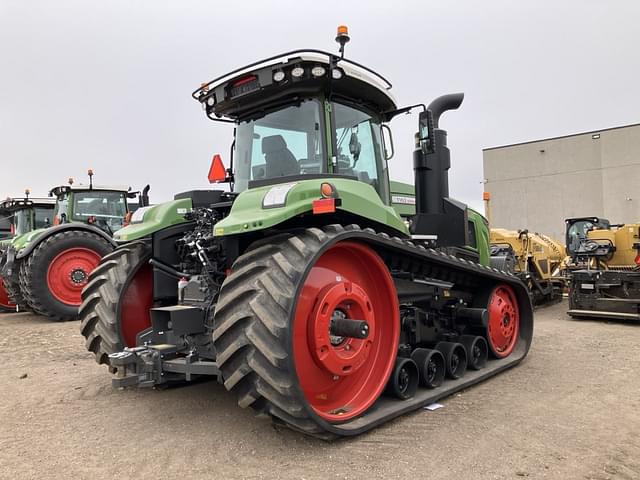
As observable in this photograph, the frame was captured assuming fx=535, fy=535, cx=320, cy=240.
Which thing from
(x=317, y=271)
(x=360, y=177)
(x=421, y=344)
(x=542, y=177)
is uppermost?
(x=542, y=177)

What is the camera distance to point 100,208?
467 inches

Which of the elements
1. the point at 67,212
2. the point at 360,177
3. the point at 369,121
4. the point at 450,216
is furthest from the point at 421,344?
the point at 67,212

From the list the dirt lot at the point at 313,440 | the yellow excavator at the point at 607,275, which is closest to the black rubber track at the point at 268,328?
the dirt lot at the point at 313,440

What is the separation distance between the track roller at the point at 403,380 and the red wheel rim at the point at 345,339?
122mm

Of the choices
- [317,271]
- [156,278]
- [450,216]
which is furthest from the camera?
[450,216]

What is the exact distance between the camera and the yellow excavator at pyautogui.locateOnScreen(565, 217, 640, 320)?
9336 millimetres

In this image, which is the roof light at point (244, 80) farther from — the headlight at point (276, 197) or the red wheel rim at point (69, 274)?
the red wheel rim at point (69, 274)

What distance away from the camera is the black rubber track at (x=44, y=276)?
382 inches

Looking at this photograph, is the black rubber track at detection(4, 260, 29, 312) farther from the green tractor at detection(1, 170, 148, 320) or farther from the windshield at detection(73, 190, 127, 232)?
the windshield at detection(73, 190, 127, 232)

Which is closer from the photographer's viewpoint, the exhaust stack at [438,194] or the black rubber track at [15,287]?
the exhaust stack at [438,194]

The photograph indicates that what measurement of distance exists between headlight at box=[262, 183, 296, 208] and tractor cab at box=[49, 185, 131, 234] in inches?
355

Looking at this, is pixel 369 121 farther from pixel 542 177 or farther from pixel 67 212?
pixel 542 177

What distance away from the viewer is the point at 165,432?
3799 millimetres

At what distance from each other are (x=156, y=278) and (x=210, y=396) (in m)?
1.12
